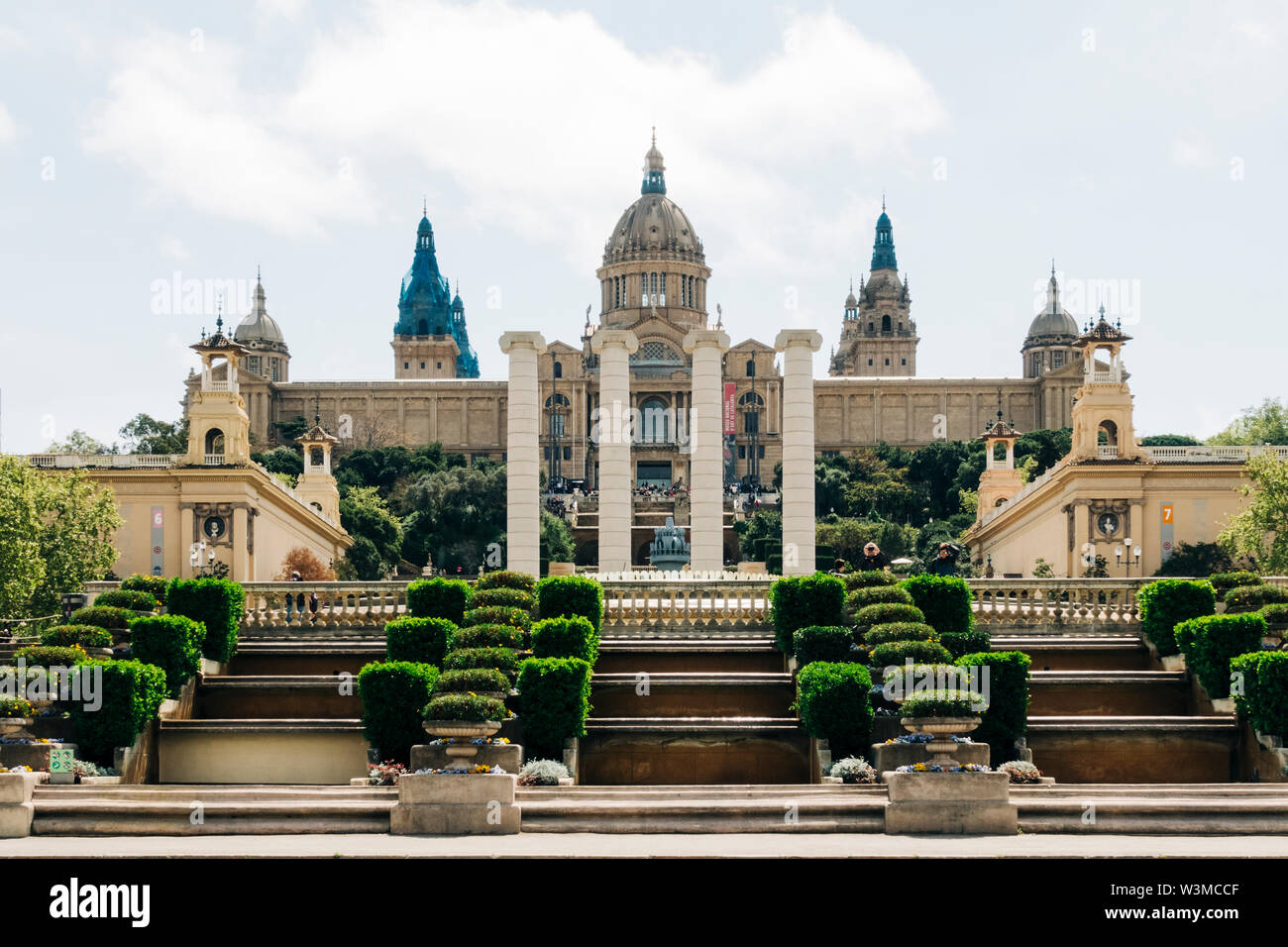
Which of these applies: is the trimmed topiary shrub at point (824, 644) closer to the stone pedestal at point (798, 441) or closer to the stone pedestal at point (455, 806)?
the stone pedestal at point (455, 806)

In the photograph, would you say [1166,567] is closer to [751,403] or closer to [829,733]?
[829,733]

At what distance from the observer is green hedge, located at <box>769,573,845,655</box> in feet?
114

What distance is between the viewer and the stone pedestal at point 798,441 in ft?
164

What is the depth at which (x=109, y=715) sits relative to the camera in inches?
1160

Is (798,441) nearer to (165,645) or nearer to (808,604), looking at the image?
(808,604)

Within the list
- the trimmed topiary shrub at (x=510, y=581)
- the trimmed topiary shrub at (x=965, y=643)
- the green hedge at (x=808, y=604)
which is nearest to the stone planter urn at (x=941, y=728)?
the trimmed topiary shrub at (x=965, y=643)

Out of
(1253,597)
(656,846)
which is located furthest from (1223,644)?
Result: (656,846)

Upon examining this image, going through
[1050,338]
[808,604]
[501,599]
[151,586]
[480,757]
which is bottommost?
[480,757]

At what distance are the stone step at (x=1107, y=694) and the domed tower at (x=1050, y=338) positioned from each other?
531 ft

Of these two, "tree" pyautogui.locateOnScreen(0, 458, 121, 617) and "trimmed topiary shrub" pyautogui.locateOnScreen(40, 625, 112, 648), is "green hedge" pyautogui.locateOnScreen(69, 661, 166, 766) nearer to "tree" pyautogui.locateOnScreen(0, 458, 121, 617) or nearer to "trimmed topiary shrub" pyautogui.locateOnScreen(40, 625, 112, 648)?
"trimmed topiary shrub" pyautogui.locateOnScreen(40, 625, 112, 648)

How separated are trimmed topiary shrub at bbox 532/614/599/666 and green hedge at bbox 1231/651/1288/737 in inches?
501

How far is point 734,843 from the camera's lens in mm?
23094

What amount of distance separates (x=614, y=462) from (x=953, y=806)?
26.9m
